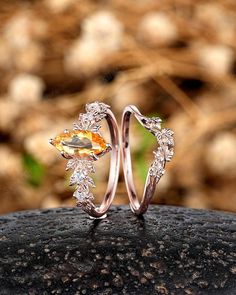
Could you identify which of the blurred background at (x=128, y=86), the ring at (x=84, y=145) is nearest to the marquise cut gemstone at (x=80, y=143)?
the ring at (x=84, y=145)

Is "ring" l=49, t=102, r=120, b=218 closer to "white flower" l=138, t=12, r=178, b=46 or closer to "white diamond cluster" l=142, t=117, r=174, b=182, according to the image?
"white diamond cluster" l=142, t=117, r=174, b=182

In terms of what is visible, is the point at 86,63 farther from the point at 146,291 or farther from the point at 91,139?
the point at 146,291

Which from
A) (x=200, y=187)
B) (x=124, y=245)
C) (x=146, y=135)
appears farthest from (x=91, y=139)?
(x=200, y=187)

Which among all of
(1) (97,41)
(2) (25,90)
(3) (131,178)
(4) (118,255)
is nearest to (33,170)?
(2) (25,90)

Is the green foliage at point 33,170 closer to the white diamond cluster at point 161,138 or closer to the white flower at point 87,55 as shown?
the white flower at point 87,55

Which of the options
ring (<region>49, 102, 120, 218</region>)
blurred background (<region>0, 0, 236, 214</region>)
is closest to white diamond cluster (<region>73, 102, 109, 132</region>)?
ring (<region>49, 102, 120, 218</region>)

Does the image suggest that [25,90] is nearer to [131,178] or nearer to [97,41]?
[97,41]
